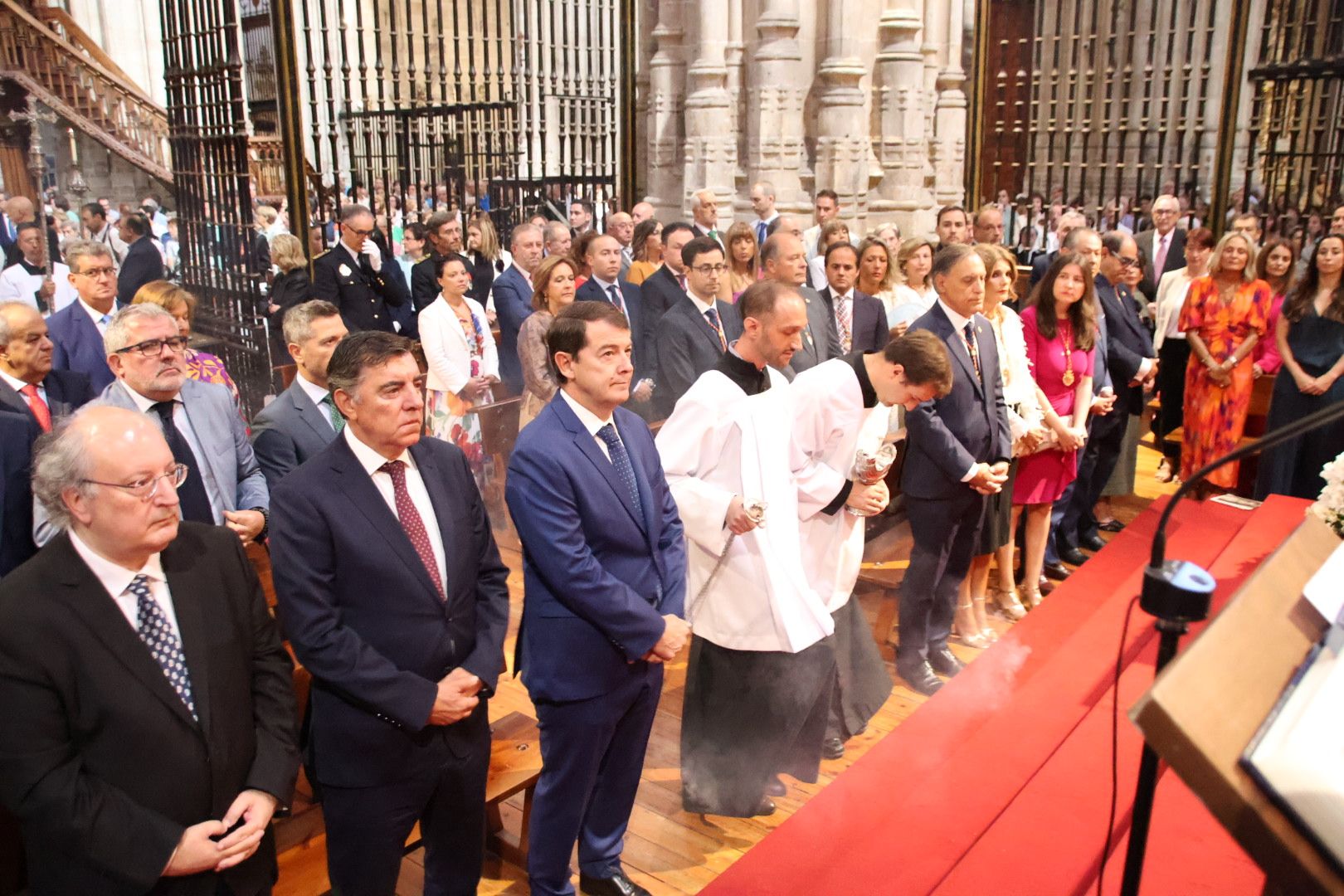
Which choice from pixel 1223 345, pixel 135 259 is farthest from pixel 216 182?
pixel 1223 345

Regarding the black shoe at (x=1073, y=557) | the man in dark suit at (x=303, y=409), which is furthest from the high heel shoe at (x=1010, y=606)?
the man in dark suit at (x=303, y=409)

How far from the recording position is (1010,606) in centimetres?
472

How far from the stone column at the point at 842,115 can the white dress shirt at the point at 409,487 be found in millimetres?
6604

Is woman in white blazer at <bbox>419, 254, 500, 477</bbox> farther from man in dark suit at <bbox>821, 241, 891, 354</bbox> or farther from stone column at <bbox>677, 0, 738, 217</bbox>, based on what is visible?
stone column at <bbox>677, 0, 738, 217</bbox>

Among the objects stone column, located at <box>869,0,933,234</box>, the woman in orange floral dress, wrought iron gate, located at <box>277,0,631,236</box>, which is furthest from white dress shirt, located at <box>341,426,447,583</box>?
stone column, located at <box>869,0,933,234</box>

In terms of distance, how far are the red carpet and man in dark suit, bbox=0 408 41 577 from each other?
1.91 metres

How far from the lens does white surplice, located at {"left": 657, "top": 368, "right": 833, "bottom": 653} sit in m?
3.03

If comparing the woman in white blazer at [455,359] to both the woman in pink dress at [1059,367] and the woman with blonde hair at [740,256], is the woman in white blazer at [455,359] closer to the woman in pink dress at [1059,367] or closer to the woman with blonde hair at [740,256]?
the woman with blonde hair at [740,256]

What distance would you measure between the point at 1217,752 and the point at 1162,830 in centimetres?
153

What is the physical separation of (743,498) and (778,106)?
Result: 601 cm

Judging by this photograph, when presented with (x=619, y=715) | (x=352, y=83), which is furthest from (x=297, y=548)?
(x=352, y=83)

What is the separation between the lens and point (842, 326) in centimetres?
521

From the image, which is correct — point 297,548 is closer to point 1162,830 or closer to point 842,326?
point 1162,830

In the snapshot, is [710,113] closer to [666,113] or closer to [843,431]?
[666,113]
